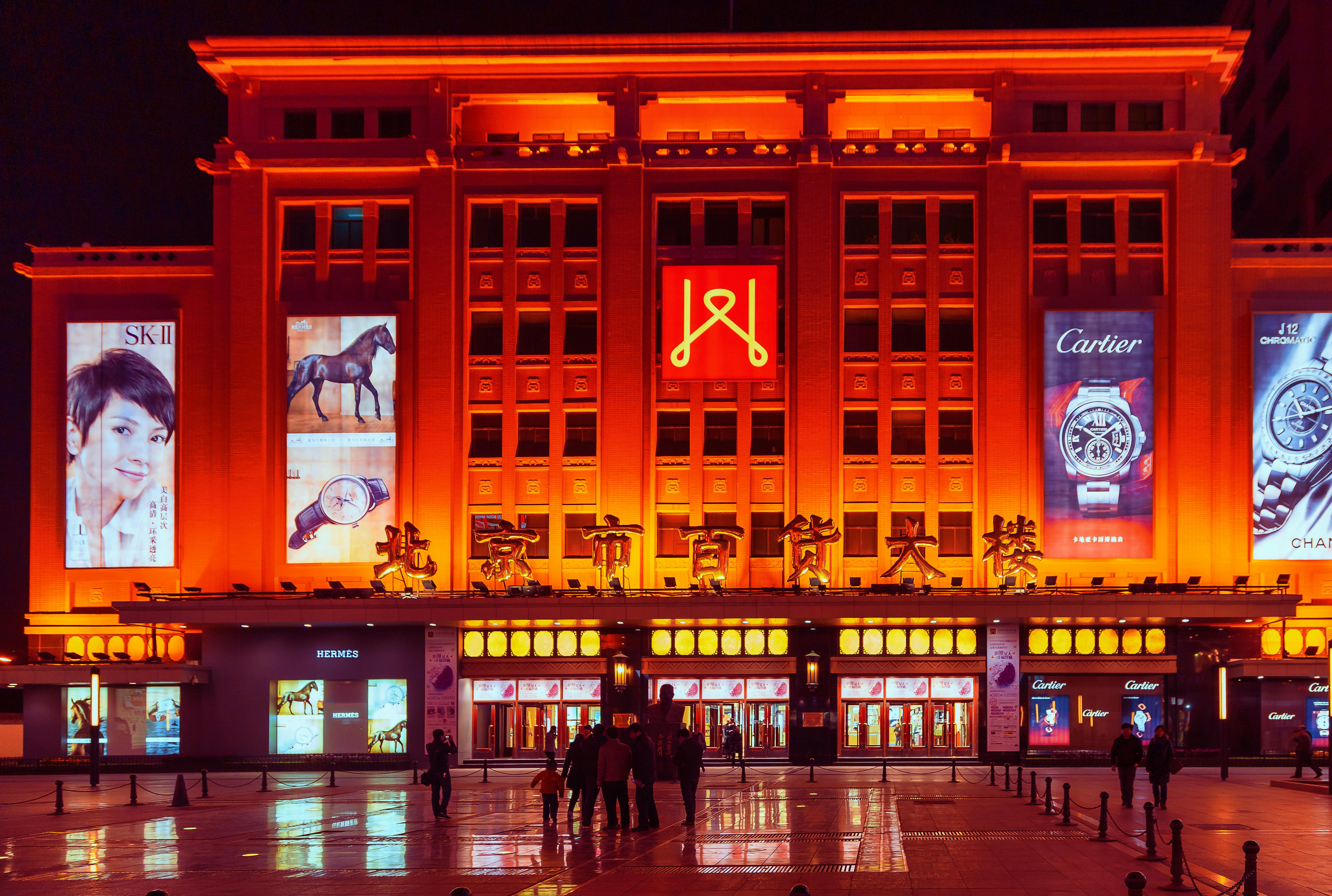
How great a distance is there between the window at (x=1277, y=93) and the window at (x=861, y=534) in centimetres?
3743

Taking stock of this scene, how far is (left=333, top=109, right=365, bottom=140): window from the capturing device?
56656 millimetres

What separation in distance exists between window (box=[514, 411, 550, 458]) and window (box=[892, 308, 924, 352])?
14464 mm

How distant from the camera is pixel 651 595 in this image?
51.2 meters

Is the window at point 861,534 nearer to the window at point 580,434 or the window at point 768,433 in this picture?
the window at point 768,433

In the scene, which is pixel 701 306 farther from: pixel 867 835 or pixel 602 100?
pixel 867 835

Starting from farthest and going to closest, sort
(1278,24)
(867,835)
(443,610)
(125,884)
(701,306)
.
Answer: (1278,24)
(701,306)
(443,610)
(867,835)
(125,884)

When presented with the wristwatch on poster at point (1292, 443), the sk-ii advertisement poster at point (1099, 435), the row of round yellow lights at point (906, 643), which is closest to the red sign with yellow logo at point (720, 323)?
the row of round yellow lights at point (906, 643)

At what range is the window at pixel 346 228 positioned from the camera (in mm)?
56156

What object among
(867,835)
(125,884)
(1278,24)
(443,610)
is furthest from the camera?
(1278,24)

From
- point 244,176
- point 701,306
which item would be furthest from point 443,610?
point 244,176

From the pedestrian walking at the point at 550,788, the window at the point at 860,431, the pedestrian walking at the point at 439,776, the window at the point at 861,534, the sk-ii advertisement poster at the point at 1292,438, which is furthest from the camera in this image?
the window at the point at 860,431

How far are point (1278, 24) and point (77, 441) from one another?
214 feet

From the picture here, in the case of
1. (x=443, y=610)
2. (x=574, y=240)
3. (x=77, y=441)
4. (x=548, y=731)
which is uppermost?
(x=574, y=240)

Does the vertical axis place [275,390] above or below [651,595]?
above
